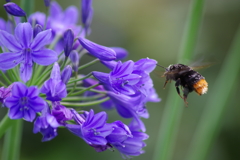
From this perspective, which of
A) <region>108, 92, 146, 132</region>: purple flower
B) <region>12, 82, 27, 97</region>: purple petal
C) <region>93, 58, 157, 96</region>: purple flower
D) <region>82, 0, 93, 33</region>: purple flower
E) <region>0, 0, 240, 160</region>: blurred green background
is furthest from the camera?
<region>0, 0, 240, 160</region>: blurred green background

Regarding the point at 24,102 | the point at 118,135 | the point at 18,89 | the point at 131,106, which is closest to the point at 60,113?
the point at 24,102

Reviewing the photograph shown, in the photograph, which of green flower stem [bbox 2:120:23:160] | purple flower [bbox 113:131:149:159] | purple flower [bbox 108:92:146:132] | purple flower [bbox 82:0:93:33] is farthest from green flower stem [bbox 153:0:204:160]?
green flower stem [bbox 2:120:23:160]

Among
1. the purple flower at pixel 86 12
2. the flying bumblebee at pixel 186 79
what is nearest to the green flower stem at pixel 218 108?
the flying bumblebee at pixel 186 79

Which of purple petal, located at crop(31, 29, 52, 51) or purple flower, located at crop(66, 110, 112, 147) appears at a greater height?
purple petal, located at crop(31, 29, 52, 51)

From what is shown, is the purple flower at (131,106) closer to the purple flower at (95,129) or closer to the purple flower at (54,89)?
the purple flower at (95,129)

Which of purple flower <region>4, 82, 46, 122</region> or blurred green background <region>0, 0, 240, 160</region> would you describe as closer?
purple flower <region>4, 82, 46, 122</region>

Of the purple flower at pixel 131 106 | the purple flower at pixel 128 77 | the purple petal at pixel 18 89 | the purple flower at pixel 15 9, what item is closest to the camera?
the purple petal at pixel 18 89

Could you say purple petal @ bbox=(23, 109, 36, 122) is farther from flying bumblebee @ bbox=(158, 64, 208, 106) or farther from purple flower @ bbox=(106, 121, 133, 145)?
flying bumblebee @ bbox=(158, 64, 208, 106)
